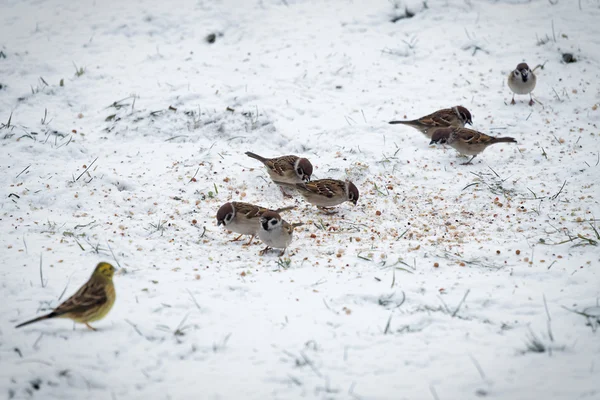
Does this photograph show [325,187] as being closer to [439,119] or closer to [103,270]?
[439,119]

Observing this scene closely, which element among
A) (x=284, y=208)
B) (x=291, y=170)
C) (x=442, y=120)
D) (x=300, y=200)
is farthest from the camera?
(x=442, y=120)

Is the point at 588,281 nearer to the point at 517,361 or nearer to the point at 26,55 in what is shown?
the point at 517,361

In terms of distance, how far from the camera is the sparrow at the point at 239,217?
5.58 metres

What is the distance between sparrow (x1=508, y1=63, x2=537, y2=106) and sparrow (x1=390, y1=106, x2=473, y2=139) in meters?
0.98

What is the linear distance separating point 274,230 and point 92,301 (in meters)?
1.97

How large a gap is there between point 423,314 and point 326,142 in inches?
156

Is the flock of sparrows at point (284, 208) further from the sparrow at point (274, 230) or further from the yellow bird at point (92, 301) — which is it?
the yellow bird at point (92, 301)

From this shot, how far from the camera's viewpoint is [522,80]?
8.16m

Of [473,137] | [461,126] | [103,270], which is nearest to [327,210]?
[473,137]


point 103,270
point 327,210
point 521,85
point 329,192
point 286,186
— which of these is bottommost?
point 327,210

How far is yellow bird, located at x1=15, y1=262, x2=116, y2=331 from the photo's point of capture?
382 cm

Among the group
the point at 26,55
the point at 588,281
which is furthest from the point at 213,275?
the point at 26,55

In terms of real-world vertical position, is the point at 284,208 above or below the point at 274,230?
below

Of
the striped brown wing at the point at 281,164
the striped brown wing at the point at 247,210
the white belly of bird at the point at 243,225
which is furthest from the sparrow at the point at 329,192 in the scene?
the white belly of bird at the point at 243,225
